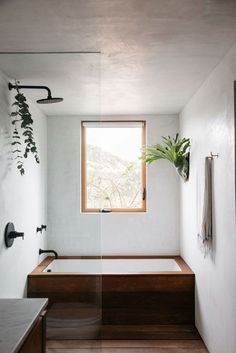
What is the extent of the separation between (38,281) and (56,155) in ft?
3.00

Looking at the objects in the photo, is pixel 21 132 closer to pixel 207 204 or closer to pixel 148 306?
pixel 207 204

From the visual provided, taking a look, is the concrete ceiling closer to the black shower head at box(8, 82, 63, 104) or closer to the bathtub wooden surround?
→ the black shower head at box(8, 82, 63, 104)

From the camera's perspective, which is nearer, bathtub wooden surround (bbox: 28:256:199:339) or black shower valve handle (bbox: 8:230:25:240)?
black shower valve handle (bbox: 8:230:25:240)

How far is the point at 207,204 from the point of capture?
313cm

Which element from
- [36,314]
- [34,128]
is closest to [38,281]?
[36,314]

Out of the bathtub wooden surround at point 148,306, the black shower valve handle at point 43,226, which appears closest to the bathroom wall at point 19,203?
the black shower valve handle at point 43,226

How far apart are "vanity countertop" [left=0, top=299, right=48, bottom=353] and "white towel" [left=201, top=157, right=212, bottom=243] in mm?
1577

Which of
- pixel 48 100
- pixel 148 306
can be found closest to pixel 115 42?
pixel 48 100

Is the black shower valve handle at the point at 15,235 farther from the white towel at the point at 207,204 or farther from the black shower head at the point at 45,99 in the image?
the white towel at the point at 207,204

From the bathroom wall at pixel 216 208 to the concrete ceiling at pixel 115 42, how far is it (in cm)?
22

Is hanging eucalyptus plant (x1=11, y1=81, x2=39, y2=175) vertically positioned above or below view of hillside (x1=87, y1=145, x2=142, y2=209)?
above

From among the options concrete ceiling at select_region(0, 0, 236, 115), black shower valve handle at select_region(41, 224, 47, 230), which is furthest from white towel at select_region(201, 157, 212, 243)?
black shower valve handle at select_region(41, 224, 47, 230)

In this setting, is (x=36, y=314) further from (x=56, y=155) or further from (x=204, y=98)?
(x=204, y=98)

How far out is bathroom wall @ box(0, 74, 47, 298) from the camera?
260cm
